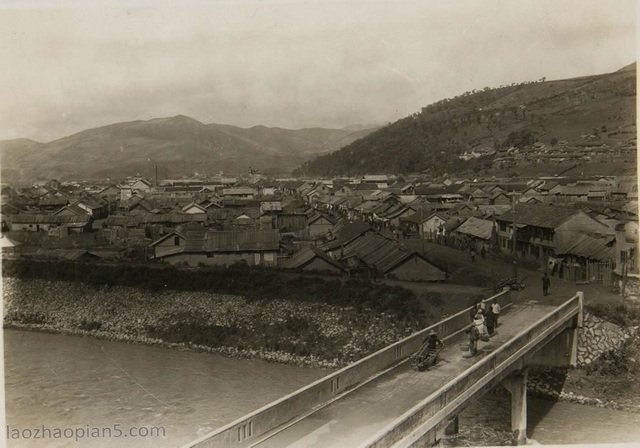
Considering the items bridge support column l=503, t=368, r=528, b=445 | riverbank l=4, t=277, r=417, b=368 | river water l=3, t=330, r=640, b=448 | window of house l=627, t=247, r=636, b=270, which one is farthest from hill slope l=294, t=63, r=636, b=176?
bridge support column l=503, t=368, r=528, b=445

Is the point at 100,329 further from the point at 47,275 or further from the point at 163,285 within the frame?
the point at 47,275

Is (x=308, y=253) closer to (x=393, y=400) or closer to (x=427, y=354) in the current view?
(x=427, y=354)

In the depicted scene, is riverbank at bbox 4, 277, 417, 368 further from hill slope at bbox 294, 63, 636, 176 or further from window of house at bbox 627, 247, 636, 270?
hill slope at bbox 294, 63, 636, 176

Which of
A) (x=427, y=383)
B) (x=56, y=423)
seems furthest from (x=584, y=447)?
(x=56, y=423)

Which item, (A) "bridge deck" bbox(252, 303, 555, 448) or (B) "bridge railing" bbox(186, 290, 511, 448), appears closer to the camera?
(B) "bridge railing" bbox(186, 290, 511, 448)

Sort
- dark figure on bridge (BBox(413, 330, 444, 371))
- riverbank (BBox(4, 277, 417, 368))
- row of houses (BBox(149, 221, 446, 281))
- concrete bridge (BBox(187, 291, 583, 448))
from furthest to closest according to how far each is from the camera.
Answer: row of houses (BBox(149, 221, 446, 281)), riverbank (BBox(4, 277, 417, 368)), dark figure on bridge (BBox(413, 330, 444, 371)), concrete bridge (BBox(187, 291, 583, 448))

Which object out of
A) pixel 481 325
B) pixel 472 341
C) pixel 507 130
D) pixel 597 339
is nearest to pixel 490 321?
pixel 481 325

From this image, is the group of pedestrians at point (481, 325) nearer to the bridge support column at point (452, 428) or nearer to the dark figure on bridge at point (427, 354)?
the dark figure on bridge at point (427, 354)
